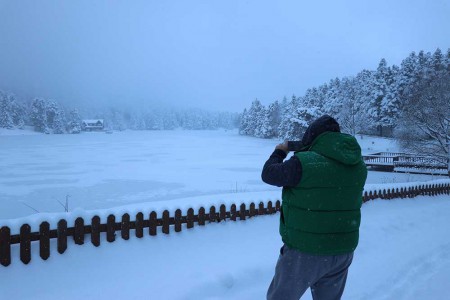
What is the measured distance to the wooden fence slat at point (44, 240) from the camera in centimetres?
406

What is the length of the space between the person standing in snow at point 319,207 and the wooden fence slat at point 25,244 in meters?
3.48

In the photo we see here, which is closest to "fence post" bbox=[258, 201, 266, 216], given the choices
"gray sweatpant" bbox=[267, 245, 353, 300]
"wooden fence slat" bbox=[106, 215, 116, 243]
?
"wooden fence slat" bbox=[106, 215, 116, 243]

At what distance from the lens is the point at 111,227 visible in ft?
15.4

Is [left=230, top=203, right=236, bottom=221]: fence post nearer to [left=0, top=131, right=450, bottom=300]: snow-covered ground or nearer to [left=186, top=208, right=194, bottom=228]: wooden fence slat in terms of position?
[left=0, top=131, right=450, bottom=300]: snow-covered ground

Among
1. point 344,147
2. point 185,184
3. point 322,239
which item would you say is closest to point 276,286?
point 322,239

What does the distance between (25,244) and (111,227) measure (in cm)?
113

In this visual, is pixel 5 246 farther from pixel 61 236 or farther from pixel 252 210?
pixel 252 210

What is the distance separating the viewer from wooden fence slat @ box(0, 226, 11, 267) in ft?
12.4

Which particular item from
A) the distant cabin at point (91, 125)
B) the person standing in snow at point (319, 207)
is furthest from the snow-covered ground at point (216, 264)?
the distant cabin at point (91, 125)

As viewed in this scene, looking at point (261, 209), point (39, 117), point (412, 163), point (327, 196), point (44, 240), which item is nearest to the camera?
point (327, 196)

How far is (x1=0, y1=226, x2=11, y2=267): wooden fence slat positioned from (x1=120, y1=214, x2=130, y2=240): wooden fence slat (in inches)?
58.0

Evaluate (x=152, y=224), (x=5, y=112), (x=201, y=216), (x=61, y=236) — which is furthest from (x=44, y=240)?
(x=5, y=112)

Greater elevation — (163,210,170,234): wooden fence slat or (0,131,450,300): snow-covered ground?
(163,210,170,234): wooden fence slat

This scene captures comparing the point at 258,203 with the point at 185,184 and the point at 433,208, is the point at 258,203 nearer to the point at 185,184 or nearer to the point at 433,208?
the point at 433,208
